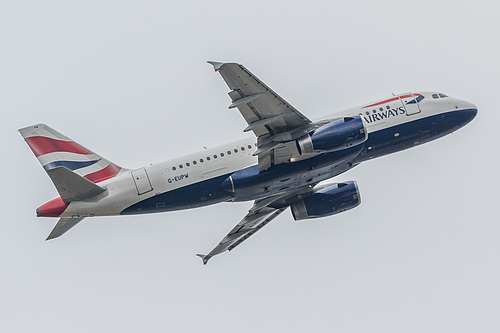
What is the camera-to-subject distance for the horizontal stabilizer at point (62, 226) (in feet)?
186

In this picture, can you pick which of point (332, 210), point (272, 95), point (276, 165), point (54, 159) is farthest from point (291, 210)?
point (54, 159)

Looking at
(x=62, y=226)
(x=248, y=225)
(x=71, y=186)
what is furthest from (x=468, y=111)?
(x=62, y=226)

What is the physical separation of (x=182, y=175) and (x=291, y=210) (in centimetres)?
1061

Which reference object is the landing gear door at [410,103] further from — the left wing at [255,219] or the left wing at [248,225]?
→ the left wing at [248,225]

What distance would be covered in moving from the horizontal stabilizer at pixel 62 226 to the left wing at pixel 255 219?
428 inches

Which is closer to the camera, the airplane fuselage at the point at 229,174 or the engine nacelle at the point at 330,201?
the airplane fuselage at the point at 229,174

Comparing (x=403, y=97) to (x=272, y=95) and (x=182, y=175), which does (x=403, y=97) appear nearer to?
(x=272, y=95)

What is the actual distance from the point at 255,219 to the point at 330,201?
5.98m

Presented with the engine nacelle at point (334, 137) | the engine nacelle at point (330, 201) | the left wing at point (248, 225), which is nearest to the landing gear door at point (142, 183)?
the left wing at point (248, 225)

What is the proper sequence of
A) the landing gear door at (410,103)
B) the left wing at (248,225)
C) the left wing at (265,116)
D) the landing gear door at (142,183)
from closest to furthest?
the left wing at (265,116) < the landing gear door at (142,183) < the landing gear door at (410,103) < the left wing at (248,225)

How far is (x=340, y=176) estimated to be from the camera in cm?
6531

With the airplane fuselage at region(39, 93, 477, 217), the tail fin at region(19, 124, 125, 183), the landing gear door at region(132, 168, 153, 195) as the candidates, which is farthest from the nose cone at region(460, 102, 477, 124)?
the tail fin at region(19, 124, 125, 183)

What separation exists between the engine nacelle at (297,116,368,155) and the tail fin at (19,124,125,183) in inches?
531

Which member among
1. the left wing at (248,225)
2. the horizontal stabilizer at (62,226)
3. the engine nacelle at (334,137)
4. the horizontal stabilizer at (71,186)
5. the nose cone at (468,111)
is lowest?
the left wing at (248,225)
